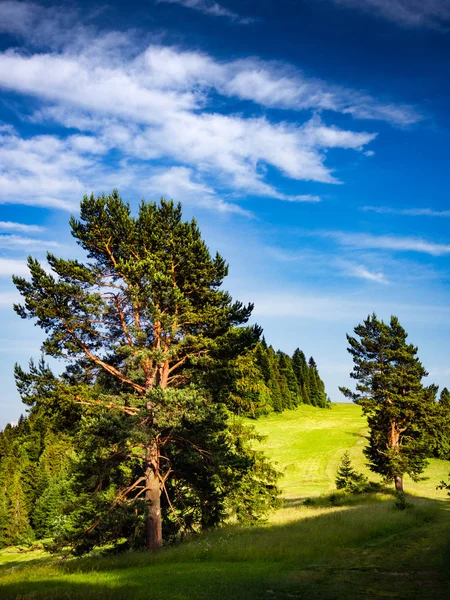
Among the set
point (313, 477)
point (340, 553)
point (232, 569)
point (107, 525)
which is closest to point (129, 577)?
point (232, 569)

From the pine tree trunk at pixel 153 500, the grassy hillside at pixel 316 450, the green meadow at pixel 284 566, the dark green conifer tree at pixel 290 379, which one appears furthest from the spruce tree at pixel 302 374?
the pine tree trunk at pixel 153 500

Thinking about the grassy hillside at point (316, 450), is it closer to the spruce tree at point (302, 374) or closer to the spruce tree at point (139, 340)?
the spruce tree at point (302, 374)

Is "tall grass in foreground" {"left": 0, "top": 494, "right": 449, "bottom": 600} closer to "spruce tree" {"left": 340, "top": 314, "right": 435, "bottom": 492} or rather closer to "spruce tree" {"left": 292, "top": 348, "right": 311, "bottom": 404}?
"spruce tree" {"left": 340, "top": 314, "right": 435, "bottom": 492}

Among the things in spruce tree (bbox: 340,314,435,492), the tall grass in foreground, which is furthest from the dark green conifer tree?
the tall grass in foreground

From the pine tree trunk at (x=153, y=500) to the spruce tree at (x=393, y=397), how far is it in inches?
949

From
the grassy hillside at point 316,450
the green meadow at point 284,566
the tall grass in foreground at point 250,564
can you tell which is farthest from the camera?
the grassy hillside at point 316,450

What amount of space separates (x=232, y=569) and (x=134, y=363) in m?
9.38

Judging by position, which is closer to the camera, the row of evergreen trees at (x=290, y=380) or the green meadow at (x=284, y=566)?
the green meadow at (x=284, y=566)

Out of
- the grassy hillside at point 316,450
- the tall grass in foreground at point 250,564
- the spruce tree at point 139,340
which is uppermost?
the spruce tree at point 139,340

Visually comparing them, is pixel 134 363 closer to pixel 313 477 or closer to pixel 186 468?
pixel 186 468

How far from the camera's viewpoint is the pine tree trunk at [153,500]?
18091mm

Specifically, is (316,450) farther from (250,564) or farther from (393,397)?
(250,564)

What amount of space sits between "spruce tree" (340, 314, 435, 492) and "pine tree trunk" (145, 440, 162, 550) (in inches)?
949

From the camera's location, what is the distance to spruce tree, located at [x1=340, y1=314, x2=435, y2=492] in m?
37.2
